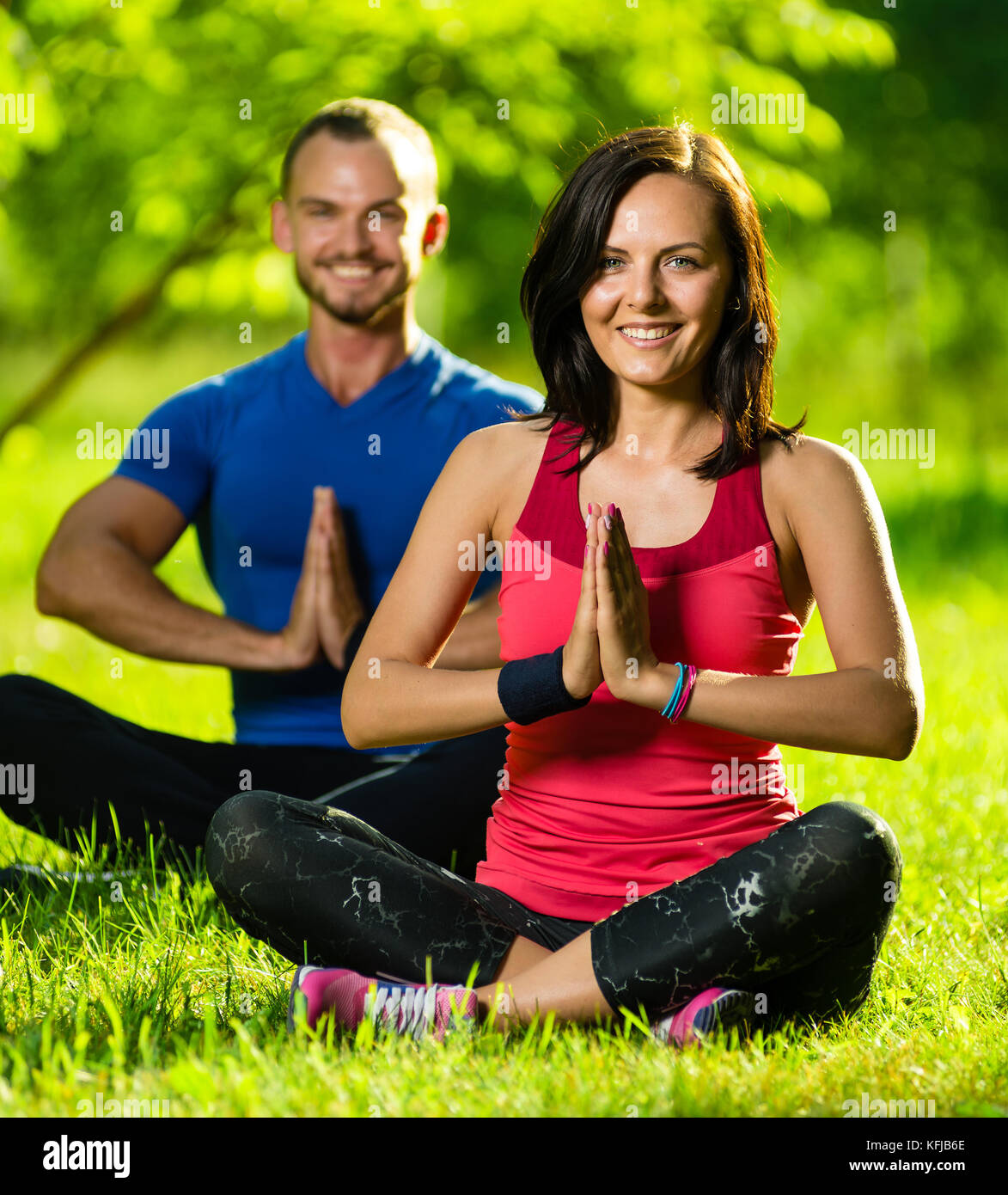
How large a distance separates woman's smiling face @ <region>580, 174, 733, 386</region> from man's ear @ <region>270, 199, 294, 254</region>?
5.07ft

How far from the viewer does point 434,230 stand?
3.96m

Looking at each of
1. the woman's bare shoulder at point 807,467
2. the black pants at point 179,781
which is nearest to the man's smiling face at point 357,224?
the black pants at point 179,781

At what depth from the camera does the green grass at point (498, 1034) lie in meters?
2.15

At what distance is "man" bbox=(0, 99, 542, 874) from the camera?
11.6 ft

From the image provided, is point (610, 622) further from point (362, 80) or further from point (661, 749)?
point (362, 80)

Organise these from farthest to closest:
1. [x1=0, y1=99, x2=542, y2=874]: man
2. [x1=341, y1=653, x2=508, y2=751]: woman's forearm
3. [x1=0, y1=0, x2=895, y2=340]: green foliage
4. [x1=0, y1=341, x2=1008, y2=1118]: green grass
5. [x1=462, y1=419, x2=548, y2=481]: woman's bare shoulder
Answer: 1. [x1=0, y1=0, x2=895, y2=340]: green foliage
2. [x1=0, y1=99, x2=542, y2=874]: man
3. [x1=462, y1=419, x2=548, y2=481]: woman's bare shoulder
4. [x1=341, y1=653, x2=508, y2=751]: woman's forearm
5. [x1=0, y1=341, x2=1008, y2=1118]: green grass

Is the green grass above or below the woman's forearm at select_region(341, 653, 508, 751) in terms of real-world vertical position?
below

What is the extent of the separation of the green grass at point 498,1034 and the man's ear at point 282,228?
5.54ft

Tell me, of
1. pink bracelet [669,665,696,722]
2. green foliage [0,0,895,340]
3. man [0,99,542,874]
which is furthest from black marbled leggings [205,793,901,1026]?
green foliage [0,0,895,340]

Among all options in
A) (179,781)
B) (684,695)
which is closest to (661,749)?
(684,695)

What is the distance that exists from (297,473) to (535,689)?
1.60 metres

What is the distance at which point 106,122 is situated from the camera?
7.10 meters

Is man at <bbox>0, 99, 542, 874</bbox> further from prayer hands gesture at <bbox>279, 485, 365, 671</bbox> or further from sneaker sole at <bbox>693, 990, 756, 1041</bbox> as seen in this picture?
sneaker sole at <bbox>693, 990, 756, 1041</bbox>
